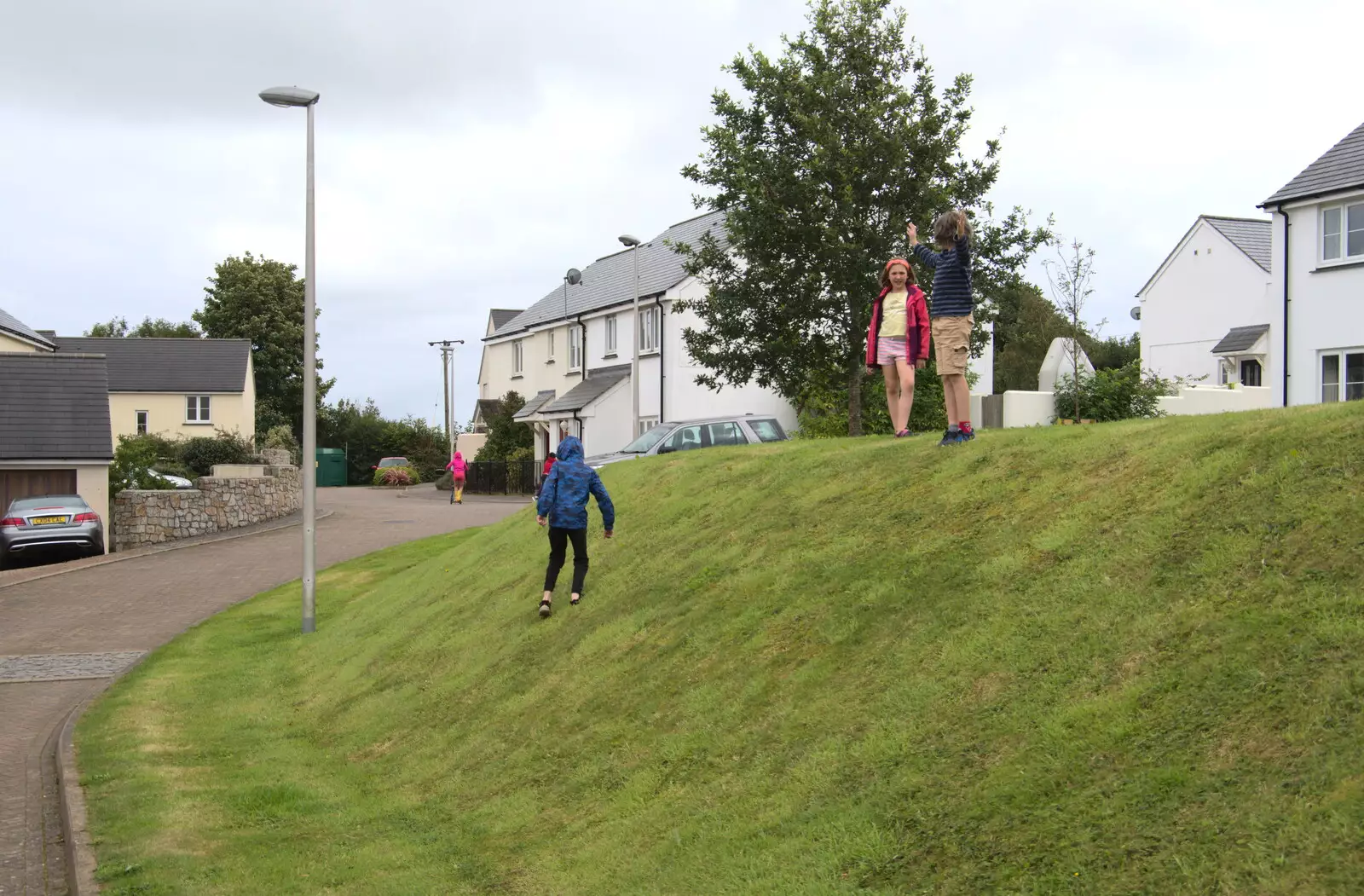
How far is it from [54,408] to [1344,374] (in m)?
32.8

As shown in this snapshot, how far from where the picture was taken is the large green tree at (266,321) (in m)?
73.9

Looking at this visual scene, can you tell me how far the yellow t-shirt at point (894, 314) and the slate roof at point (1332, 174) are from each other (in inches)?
739

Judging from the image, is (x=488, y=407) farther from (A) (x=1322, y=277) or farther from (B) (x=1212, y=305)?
(A) (x=1322, y=277)

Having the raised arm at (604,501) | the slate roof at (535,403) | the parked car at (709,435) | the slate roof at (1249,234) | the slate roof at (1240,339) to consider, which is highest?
the slate roof at (1249,234)

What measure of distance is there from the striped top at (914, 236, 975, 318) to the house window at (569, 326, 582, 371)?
3961 cm

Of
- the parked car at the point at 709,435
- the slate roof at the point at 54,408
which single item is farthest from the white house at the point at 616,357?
the slate roof at the point at 54,408

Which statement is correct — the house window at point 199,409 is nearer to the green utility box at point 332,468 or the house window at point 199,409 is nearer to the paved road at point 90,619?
the green utility box at point 332,468

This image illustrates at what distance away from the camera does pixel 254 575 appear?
2591 cm

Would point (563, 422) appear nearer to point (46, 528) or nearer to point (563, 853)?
point (46, 528)

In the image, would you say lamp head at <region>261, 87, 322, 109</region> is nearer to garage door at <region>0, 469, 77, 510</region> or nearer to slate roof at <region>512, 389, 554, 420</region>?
garage door at <region>0, 469, 77, 510</region>

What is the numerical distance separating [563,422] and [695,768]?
127 ft

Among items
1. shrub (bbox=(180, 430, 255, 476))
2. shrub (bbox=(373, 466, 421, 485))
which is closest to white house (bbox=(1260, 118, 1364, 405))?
shrub (bbox=(180, 430, 255, 476))

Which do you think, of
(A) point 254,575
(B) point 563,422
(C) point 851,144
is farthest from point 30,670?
(B) point 563,422

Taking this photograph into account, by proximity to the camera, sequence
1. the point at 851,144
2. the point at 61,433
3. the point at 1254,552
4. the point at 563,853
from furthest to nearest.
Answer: the point at 61,433
the point at 851,144
the point at 563,853
the point at 1254,552
